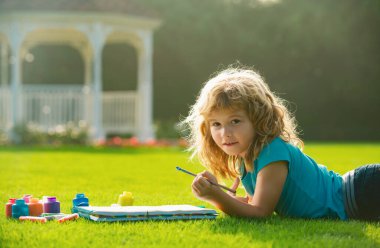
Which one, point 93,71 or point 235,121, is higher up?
point 93,71

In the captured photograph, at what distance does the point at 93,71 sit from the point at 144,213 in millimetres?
13072

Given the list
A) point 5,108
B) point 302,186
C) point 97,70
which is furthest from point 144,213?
point 5,108

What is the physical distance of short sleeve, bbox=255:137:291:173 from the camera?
3.92 meters

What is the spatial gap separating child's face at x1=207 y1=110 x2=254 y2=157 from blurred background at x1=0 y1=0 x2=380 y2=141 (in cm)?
2062

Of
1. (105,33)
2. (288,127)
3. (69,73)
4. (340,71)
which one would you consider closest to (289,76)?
(340,71)

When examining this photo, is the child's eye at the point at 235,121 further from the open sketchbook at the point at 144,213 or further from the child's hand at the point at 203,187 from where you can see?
the open sketchbook at the point at 144,213

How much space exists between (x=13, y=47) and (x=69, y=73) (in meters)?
8.99

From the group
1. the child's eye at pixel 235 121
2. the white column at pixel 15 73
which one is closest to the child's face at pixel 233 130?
the child's eye at pixel 235 121

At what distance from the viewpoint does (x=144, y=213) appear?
13.1 ft

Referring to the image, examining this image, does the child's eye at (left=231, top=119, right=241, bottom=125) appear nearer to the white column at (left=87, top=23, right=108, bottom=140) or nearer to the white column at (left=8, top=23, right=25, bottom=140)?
the white column at (left=87, top=23, right=108, bottom=140)

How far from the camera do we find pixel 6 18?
16250 millimetres

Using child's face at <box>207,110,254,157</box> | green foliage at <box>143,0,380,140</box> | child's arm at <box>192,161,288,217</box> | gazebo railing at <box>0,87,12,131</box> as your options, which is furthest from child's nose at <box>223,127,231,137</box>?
green foliage at <box>143,0,380,140</box>

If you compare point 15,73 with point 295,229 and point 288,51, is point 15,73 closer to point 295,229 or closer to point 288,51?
point 288,51

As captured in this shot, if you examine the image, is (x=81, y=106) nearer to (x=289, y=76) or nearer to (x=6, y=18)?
(x=6, y=18)
